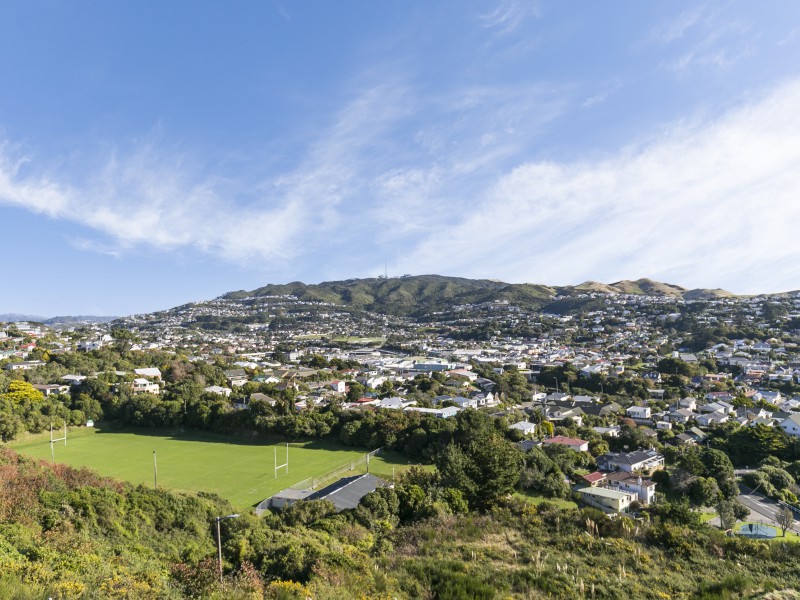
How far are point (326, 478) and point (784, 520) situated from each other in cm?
1766

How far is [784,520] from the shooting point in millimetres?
16859

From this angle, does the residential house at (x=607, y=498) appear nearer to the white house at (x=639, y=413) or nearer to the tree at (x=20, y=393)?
the white house at (x=639, y=413)

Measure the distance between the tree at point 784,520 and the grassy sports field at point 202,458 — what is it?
14.6 m

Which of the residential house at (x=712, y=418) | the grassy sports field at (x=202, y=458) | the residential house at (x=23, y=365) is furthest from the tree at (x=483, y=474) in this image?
the residential house at (x=23, y=365)

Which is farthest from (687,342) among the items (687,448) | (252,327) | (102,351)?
(252,327)

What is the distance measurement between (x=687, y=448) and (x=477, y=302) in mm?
126213

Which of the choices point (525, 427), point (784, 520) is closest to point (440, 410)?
point (525, 427)

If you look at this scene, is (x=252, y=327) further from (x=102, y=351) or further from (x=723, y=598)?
(x=723, y=598)

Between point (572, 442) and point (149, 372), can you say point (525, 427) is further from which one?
point (149, 372)

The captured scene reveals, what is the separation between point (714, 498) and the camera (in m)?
19.9

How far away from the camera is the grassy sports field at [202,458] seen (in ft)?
67.3

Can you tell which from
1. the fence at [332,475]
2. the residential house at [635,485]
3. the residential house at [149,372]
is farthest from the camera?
the residential house at [149,372]

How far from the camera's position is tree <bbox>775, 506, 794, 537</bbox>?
16.5 m

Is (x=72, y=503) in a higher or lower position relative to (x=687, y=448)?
higher
